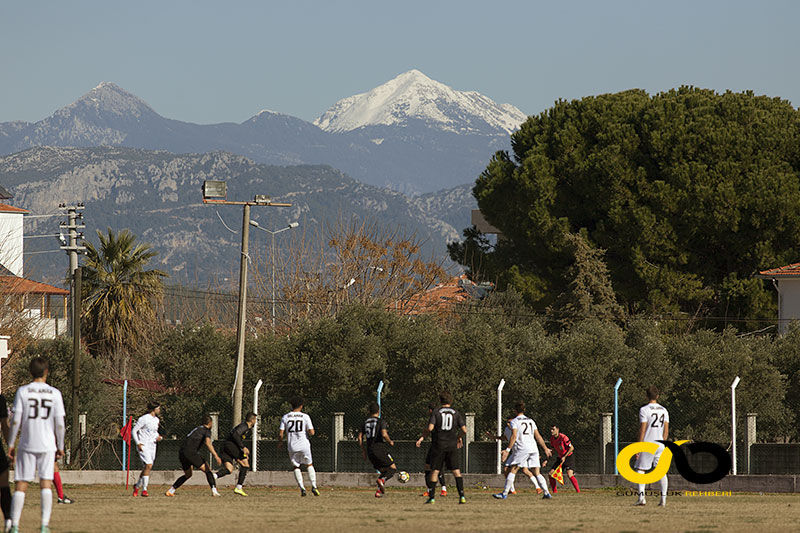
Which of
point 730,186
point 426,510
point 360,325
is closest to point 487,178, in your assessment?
point 730,186

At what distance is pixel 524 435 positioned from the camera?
2227 cm

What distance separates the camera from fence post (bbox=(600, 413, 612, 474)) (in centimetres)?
2777

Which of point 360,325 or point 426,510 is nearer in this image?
point 426,510

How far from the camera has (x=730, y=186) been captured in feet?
158

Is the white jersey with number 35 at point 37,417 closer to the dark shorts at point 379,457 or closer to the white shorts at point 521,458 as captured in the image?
the white shorts at point 521,458

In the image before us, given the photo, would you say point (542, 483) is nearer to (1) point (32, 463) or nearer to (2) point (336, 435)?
(2) point (336, 435)

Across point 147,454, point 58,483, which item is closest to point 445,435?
point 58,483

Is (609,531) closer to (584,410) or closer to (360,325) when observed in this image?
(584,410)

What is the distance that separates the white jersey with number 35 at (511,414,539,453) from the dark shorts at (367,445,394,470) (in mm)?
2651

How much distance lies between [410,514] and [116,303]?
1425 inches

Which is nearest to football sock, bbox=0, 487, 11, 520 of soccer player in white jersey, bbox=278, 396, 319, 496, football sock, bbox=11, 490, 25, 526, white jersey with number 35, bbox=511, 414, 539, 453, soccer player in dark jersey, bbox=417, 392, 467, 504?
football sock, bbox=11, 490, 25, 526

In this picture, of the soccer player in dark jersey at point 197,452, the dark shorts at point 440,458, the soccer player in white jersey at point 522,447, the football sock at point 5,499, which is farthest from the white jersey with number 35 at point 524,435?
the football sock at point 5,499

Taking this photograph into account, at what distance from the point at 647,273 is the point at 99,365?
834 inches

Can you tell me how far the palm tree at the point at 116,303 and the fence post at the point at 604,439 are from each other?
2740cm
